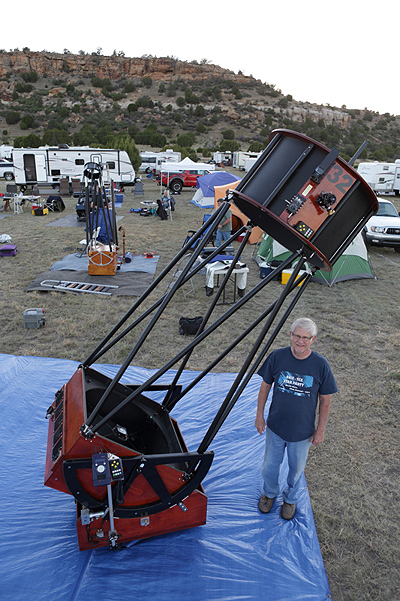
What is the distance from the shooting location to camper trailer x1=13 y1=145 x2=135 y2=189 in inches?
930

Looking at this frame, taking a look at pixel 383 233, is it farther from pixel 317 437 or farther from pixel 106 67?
pixel 106 67

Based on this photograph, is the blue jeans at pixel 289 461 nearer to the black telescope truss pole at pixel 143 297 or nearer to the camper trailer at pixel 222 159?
the black telescope truss pole at pixel 143 297

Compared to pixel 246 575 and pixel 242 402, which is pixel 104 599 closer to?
pixel 246 575

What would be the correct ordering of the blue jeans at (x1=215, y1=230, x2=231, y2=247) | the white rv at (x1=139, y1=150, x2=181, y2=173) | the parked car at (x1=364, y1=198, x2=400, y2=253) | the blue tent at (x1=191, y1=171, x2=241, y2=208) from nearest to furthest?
1. the blue jeans at (x1=215, y1=230, x2=231, y2=247)
2. the parked car at (x1=364, y1=198, x2=400, y2=253)
3. the blue tent at (x1=191, y1=171, x2=241, y2=208)
4. the white rv at (x1=139, y1=150, x2=181, y2=173)

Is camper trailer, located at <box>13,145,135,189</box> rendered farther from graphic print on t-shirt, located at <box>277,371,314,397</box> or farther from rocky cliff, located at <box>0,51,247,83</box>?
rocky cliff, located at <box>0,51,247,83</box>

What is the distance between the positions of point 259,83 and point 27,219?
85.5 metres

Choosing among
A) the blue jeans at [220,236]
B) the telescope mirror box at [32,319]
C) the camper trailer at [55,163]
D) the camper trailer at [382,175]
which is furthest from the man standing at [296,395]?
the camper trailer at [382,175]

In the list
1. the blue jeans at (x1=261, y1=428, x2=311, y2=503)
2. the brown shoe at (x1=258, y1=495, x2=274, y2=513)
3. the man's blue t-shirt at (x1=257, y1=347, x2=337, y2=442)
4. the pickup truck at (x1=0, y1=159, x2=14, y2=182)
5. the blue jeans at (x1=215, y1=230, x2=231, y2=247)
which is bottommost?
the pickup truck at (x1=0, y1=159, x2=14, y2=182)

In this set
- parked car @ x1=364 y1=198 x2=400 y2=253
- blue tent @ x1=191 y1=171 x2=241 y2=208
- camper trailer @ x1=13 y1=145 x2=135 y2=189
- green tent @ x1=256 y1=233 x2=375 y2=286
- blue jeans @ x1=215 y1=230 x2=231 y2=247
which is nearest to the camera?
green tent @ x1=256 y1=233 x2=375 y2=286

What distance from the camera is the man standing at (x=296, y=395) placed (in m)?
2.86

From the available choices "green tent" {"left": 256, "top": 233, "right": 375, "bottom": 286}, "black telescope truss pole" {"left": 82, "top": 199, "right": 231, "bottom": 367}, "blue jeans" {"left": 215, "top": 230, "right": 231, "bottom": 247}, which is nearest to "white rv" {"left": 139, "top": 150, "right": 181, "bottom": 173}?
"blue jeans" {"left": 215, "top": 230, "right": 231, "bottom": 247}

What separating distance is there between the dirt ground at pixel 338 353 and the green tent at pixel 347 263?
217 mm

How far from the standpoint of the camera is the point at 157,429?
3.51m

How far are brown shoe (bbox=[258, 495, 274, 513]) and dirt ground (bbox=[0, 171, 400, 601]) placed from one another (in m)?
0.46
